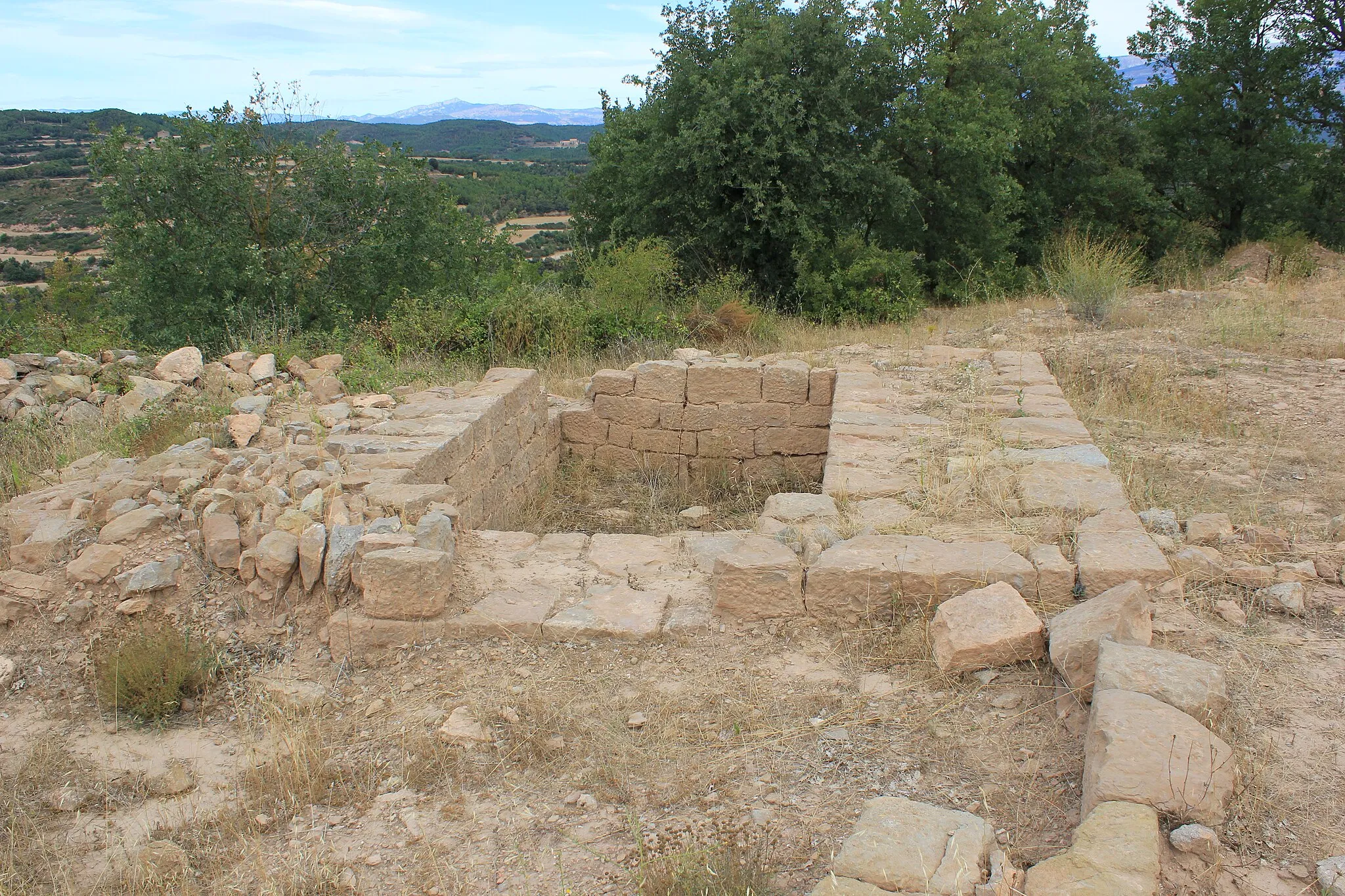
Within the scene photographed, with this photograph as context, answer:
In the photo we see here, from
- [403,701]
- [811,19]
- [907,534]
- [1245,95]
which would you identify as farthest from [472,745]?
[1245,95]

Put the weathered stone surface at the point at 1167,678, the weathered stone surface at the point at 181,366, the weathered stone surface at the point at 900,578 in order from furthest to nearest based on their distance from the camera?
1. the weathered stone surface at the point at 181,366
2. the weathered stone surface at the point at 900,578
3. the weathered stone surface at the point at 1167,678

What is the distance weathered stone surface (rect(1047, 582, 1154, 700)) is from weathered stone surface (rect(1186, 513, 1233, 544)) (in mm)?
1226

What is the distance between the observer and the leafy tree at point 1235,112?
52.2ft

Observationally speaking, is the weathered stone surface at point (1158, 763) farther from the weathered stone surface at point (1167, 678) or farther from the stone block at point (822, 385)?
the stone block at point (822, 385)

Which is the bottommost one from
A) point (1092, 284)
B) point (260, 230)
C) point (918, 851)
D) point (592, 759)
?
point (592, 759)

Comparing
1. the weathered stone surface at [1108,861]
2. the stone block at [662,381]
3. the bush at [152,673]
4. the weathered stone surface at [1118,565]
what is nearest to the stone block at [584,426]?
the stone block at [662,381]

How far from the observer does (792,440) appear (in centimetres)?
775

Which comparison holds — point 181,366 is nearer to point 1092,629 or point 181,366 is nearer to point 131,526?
point 131,526

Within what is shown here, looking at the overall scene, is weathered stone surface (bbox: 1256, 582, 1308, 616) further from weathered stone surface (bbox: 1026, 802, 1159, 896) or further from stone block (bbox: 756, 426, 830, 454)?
stone block (bbox: 756, 426, 830, 454)

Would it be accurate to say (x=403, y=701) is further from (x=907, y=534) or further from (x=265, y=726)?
(x=907, y=534)

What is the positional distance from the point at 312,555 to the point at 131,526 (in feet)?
3.17

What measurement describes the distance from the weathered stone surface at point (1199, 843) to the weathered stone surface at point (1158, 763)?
0.25 ft

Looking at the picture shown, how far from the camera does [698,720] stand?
3322 mm

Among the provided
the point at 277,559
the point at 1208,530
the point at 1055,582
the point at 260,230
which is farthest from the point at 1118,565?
the point at 260,230
